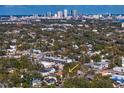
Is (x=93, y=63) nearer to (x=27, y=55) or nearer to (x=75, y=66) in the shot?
(x=75, y=66)

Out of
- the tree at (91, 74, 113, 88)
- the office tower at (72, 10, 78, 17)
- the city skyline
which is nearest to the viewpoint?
the tree at (91, 74, 113, 88)

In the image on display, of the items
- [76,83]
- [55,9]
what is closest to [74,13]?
[55,9]

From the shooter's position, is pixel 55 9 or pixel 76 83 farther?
pixel 55 9

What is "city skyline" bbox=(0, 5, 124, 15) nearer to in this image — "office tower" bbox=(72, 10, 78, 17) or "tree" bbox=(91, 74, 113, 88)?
"office tower" bbox=(72, 10, 78, 17)

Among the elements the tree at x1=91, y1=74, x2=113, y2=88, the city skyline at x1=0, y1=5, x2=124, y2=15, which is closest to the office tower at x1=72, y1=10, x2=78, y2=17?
the city skyline at x1=0, y1=5, x2=124, y2=15

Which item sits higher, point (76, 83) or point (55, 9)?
point (55, 9)

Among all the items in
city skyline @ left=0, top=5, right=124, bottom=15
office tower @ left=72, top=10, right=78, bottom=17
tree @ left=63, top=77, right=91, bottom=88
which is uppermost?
city skyline @ left=0, top=5, right=124, bottom=15

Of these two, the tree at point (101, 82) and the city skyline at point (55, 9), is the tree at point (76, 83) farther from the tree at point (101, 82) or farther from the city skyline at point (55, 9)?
the city skyline at point (55, 9)

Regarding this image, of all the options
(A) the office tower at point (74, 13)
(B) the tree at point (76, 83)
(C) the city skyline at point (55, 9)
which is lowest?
(B) the tree at point (76, 83)

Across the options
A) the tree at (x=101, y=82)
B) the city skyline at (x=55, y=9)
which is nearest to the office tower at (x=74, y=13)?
the city skyline at (x=55, y=9)

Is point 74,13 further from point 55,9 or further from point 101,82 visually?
point 101,82
